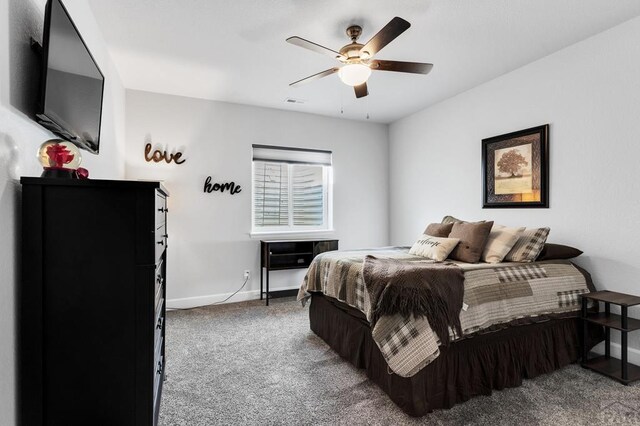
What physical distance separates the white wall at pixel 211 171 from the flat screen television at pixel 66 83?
77.3 inches

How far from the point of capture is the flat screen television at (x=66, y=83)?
1.32 meters

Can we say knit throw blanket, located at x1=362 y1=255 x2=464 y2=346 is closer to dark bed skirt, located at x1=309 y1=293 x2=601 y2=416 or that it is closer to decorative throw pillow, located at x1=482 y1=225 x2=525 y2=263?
dark bed skirt, located at x1=309 y1=293 x2=601 y2=416

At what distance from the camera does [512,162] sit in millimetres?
3363

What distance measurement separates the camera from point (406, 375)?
1769 mm

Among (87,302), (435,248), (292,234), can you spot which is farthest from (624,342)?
(292,234)

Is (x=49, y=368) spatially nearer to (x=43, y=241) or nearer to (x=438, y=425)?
(x=43, y=241)

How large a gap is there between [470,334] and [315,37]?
250cm

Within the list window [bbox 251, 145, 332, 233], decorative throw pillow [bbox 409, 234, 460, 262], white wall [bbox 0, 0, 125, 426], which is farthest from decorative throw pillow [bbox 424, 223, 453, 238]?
white wall [bbox 0, 0, 125, 426]

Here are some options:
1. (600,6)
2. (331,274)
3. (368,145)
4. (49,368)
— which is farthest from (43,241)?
(368,145)

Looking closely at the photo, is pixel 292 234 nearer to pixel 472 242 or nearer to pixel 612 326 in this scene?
pixel 472 242

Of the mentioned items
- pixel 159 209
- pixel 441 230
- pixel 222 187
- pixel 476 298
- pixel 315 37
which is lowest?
pixel 476 298

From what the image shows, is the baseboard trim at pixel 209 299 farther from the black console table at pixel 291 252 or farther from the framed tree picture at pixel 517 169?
the framed tree picture at pixel 517 169

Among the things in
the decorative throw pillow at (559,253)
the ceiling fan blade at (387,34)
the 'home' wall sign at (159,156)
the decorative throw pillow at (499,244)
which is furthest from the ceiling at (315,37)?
the decorative throw pillow at (559,253)

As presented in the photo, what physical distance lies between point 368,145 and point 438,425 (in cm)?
408
